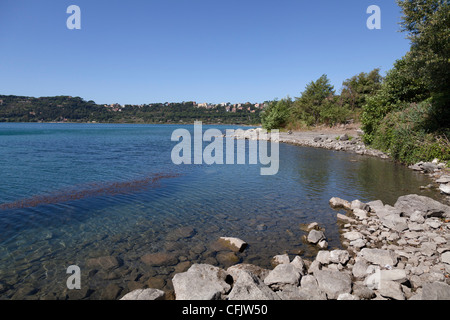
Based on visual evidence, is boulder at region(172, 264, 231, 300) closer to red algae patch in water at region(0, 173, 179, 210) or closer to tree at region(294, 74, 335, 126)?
red algae patch in water at region(0, 173, 179, 210)

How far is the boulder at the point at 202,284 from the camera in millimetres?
5547

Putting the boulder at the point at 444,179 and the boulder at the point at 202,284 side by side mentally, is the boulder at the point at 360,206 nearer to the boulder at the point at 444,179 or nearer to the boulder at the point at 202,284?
the boulder at the point at 202,284

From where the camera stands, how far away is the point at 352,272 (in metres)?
6.95

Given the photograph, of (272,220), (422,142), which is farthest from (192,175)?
(422,142)

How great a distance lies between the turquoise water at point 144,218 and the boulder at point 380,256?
1.23m

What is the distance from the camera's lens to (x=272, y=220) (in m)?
11.0

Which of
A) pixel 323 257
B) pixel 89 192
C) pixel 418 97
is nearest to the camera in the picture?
pixel 323 257

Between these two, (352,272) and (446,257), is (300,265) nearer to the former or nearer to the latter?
(352,272)

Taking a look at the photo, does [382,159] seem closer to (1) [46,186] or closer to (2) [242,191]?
(2) [242,191]

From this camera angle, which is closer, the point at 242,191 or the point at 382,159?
the point at 242,191

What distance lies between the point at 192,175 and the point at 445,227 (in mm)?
15362

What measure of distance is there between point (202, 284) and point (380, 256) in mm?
5433

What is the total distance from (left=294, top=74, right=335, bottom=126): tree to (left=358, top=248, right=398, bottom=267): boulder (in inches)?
2565

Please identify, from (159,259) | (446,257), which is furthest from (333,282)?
(159,259)
